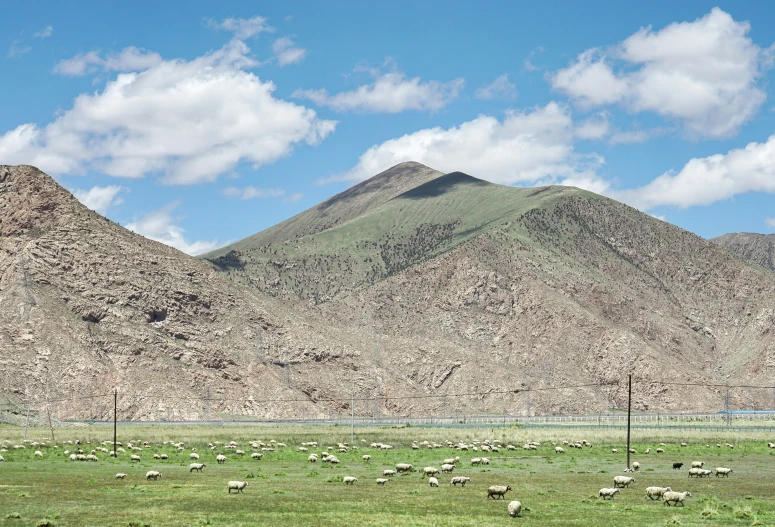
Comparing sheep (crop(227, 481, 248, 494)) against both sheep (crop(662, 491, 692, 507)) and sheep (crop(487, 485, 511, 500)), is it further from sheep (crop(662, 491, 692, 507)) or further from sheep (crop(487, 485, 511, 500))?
sheep (crop(662, 491, 692, 507))

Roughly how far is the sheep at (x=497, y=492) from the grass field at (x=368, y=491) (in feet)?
1.51

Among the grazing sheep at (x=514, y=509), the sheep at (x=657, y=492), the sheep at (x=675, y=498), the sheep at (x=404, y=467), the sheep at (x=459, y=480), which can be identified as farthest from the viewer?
the sheep at (x=404, y=467)

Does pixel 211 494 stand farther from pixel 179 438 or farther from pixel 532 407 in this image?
pixel 532 407

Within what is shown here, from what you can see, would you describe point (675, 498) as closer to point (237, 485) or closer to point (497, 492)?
point (497, 492)

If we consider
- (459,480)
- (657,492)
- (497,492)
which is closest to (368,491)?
(459,480)

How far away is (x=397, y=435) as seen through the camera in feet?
336

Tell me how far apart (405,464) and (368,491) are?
1246 centimetres

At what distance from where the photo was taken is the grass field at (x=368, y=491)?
121ft

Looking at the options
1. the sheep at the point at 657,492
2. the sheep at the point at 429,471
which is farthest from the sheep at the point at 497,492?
the sheep at the point at 429,471

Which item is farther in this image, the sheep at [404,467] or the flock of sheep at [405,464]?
the sheep at [404,467]

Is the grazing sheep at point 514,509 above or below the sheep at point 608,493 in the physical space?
above

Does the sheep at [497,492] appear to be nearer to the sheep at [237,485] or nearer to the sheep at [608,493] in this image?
the sheep at [608,493]

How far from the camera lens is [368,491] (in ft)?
156

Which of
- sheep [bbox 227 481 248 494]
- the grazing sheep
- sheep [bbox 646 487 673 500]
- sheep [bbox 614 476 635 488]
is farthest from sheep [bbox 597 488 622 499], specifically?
sheep [bbox 227 481 248 494]
